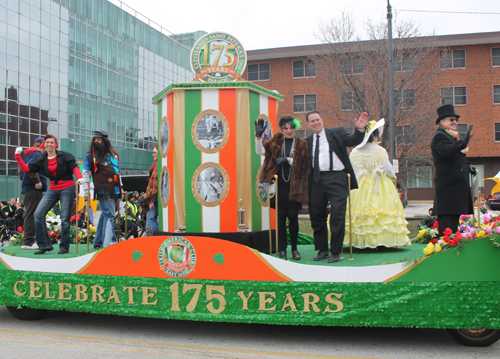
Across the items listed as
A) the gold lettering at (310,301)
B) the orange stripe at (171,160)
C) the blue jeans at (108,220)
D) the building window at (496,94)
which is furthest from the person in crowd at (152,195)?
the building window at (496,94)

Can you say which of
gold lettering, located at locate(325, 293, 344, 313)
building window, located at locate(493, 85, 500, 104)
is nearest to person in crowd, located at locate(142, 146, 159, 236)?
gold lettering, located at locate(325, 293, 344, 313)

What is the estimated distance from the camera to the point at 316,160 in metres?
5.14

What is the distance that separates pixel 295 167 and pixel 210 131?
116cm

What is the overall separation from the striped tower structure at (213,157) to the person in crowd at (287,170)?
11.3 inches

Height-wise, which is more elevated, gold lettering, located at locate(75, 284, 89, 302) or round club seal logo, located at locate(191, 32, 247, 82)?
round club seal logo, located at locate(191, 32, 247, 82)

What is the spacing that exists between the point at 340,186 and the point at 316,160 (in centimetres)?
41

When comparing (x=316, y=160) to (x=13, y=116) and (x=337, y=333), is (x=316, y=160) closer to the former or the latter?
(x=337, y=333)

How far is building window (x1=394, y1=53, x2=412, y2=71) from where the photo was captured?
851 inches

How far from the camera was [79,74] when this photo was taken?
117 ft

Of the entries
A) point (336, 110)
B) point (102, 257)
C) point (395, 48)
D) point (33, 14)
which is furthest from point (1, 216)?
point (33, 14)

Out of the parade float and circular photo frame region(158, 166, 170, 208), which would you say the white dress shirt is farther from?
circular photo frame region(158, 166, 170, 208)

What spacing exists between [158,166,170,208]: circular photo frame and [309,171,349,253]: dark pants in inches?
74.2

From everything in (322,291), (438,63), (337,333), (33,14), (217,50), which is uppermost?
(33,14)

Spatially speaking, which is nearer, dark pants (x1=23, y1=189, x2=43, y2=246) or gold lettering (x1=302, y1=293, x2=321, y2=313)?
gold lettering (x1=302, y1=293, x2=321, y2=313)
